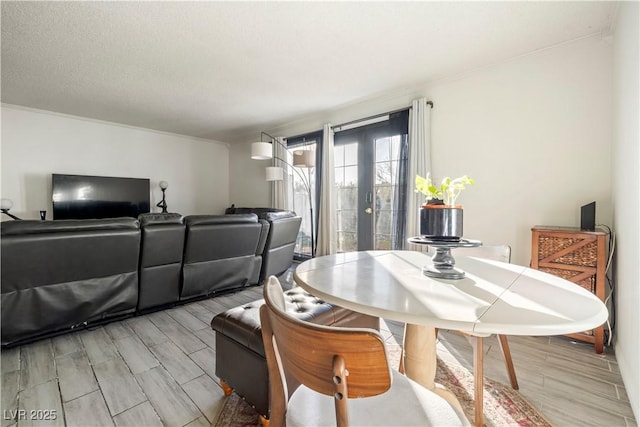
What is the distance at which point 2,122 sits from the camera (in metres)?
4.03

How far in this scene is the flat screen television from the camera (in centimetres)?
437

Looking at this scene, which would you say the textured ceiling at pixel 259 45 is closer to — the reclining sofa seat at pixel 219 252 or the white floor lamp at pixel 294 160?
the white floor lamp at pixel 294 160

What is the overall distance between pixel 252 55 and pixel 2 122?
4.22 m

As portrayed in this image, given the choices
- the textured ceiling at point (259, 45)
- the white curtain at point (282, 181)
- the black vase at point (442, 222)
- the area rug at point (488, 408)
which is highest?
the textured ceiling at point (259, 45)

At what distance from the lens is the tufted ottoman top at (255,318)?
1286mm

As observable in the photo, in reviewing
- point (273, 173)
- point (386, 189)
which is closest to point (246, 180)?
point (273, 173)

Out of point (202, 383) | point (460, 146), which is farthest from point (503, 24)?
point (202, 383)

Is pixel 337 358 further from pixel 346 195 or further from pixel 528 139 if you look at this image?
pixel 346 195

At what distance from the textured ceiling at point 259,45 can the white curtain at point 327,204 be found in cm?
63

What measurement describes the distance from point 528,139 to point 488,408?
7.51 ft

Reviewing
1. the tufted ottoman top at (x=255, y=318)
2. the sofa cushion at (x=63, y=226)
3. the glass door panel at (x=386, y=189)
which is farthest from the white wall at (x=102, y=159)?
the tufted ottoman top at (x=255, y=318)

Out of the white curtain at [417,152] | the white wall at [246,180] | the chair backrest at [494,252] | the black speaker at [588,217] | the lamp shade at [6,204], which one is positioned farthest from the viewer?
the white wall at [246,180]

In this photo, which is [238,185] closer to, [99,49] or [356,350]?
[99,49]

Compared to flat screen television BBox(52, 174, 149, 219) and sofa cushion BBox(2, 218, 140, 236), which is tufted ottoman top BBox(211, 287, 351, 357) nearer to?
sofa cushion BBox(2, 218, 140, 236)
